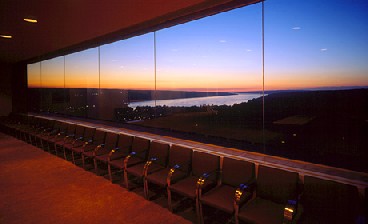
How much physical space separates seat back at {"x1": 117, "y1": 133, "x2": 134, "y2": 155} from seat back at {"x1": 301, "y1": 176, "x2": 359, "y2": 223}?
303cm

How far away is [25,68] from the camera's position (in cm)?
979

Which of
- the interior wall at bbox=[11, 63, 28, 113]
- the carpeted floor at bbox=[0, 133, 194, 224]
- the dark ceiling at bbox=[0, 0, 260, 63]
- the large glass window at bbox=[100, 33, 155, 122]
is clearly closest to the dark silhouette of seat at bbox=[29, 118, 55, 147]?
the carpeted floor at bbox=[0, 133, 194, 224]

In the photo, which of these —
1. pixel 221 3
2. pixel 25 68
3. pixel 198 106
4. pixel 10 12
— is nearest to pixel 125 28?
pixel 10 12

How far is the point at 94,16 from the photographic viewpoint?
3793mm

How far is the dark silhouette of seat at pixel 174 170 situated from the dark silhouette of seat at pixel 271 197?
105cm

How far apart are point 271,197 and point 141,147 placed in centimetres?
239

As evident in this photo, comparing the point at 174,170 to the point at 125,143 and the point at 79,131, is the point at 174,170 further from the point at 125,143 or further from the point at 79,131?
the point at 79,131

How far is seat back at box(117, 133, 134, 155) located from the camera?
4.30 metres

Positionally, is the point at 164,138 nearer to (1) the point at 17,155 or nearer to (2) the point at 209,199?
(2) the point at 209,199

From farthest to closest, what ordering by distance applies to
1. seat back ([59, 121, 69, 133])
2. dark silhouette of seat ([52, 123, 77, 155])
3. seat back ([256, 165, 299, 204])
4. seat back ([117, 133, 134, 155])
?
1. seat back ([59, 121, 69, 133])
2. dark silhouette of seat ([52, 123, 77, 155])
3. seat back ([117, 133, 134, 155])
4. seat back ([256, 165, 299, 204])

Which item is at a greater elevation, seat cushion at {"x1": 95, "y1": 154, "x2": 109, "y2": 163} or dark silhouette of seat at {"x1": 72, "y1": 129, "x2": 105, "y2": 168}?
dark silhouette of seat at {"x1": 72, "y1": 129, "x2": 105, "y2": 168}

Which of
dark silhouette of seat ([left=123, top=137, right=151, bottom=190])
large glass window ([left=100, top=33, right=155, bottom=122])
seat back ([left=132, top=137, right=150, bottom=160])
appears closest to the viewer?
dark silhouette of seat ([left=123, top=137, right=151, bottom=190])

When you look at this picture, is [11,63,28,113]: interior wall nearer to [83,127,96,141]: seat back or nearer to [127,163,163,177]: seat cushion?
[83,127,96,141]: seat back

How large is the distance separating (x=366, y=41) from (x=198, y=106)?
A: 150 feet
